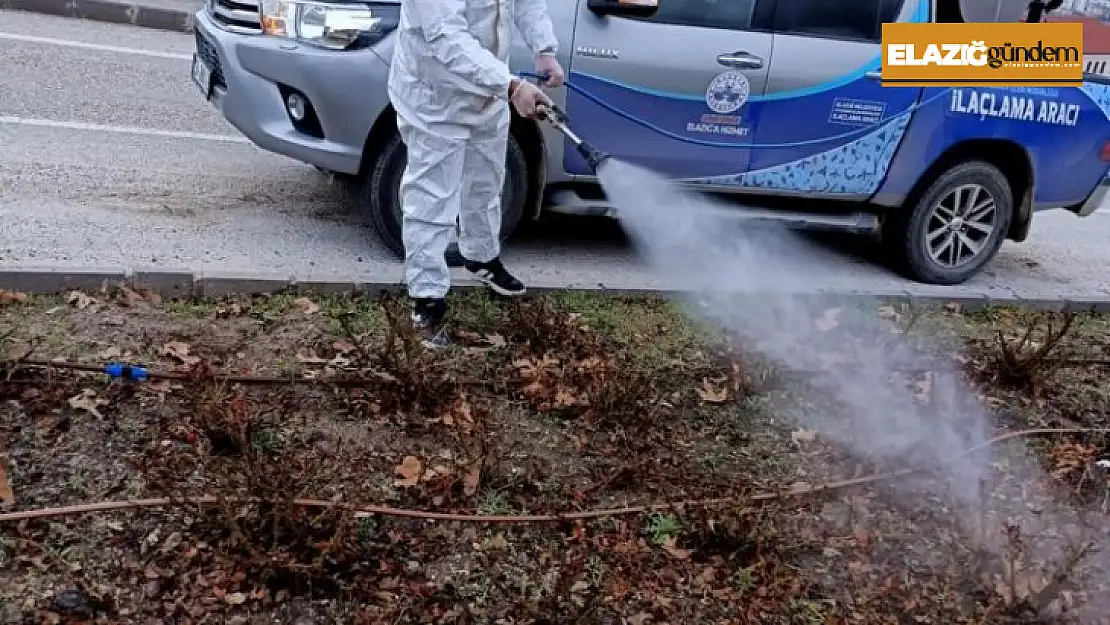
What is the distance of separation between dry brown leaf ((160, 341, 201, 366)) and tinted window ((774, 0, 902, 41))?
363 centimetres

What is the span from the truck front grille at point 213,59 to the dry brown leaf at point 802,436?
341 cm

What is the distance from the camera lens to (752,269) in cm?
554

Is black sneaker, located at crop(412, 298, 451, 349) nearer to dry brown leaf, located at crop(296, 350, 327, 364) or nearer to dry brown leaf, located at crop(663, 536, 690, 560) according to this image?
dry brown leaf, located at crop(296, 350, 327, 364)

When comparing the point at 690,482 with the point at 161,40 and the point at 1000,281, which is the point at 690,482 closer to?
the point at 1000,281

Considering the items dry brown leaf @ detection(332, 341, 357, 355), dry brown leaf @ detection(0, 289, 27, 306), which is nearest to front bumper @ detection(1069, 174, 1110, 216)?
dry brown leaf @ detection(332, 341, 357, 355)

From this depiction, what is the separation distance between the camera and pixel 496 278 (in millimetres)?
4910

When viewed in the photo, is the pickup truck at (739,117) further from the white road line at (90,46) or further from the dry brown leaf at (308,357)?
the white road line at (90,46)

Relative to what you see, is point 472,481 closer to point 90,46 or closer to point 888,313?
point 888,313

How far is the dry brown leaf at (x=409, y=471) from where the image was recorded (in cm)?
336

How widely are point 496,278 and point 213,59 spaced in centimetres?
205

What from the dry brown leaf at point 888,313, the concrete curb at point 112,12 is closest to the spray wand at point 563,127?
the dry brown leaf at point 888,313

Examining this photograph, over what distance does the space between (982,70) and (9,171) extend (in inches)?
230

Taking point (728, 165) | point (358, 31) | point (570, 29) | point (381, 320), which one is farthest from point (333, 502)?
point (728, 165)

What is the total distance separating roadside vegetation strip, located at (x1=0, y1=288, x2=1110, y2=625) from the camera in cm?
288
